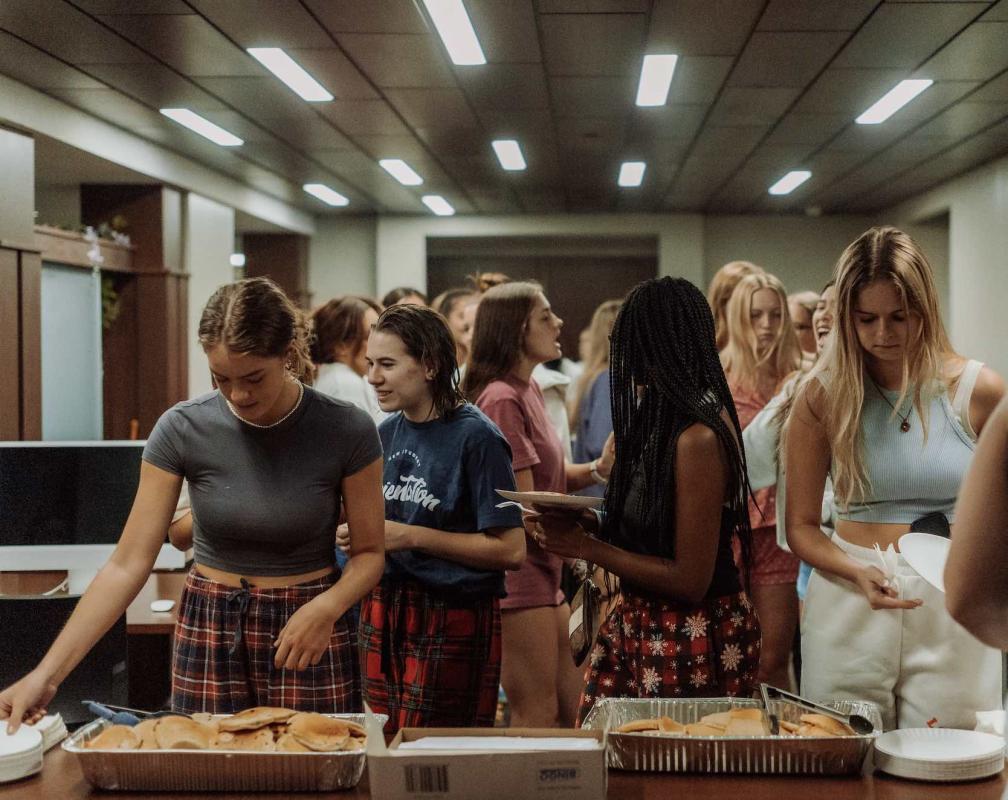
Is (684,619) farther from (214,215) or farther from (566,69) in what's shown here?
(214,215)

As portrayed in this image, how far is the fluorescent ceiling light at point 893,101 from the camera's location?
6.75m

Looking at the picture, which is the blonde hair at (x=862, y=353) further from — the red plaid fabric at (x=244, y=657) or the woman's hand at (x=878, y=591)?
the red plaid fabric at (x=244, y=657)

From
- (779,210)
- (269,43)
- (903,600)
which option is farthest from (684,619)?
(779,210)

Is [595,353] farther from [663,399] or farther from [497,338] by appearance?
[663,399]

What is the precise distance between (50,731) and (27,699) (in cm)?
14

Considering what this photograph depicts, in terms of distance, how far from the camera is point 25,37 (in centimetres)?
561

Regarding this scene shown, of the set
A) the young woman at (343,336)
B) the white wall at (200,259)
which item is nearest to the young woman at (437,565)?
the young woman at (343,336)

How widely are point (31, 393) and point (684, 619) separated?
5909 millimetres

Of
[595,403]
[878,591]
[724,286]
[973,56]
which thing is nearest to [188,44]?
[595,403]

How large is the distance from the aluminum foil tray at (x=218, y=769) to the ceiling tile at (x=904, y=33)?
4.65 meters

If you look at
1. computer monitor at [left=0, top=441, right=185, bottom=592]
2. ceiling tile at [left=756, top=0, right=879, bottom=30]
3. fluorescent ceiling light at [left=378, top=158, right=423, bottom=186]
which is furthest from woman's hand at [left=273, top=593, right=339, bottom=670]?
fluorescent ceiling light at [left=378, top=158, right=423, bottom=186]

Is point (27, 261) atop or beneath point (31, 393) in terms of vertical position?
atop

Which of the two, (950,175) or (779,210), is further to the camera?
(779,210)

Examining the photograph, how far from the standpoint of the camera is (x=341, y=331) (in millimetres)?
4578
